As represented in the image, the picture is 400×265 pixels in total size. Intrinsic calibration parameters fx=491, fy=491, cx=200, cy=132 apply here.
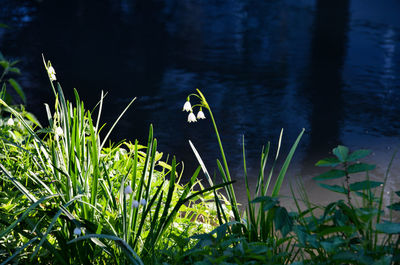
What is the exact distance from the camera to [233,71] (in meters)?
5.98

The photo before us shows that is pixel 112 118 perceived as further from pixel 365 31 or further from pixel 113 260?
pixel 365 31

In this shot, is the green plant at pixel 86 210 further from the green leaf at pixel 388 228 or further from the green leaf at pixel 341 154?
the green leaf at pixel 388 228

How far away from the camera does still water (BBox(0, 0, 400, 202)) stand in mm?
4016

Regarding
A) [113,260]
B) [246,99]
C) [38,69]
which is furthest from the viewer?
[38,69]

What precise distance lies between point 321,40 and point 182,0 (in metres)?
5.72

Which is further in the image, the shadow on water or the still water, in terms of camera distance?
the still water

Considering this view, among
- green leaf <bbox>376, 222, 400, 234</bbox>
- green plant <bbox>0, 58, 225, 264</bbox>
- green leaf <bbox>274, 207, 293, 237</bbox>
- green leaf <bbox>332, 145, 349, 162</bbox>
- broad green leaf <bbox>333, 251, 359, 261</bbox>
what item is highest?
green leaf <bbox>332, 145, 349, 162</bbox>

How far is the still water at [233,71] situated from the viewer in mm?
4016

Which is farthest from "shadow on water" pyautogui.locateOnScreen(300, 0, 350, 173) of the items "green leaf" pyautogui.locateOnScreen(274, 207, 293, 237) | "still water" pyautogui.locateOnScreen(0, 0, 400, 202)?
"green leaf" pyautogui.locateOnScreen(274, 207, 293, 237)

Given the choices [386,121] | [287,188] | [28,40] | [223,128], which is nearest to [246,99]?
[223,128]

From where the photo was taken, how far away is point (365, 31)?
8.39 metres

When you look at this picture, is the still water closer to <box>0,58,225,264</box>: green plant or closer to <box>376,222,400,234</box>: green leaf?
<box>0,58,225,264</box>: green plant

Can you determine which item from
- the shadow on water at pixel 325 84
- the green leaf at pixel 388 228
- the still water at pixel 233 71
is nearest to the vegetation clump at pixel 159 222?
the green leaf at pixel 388 228

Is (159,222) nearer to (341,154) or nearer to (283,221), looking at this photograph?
(283,221)
